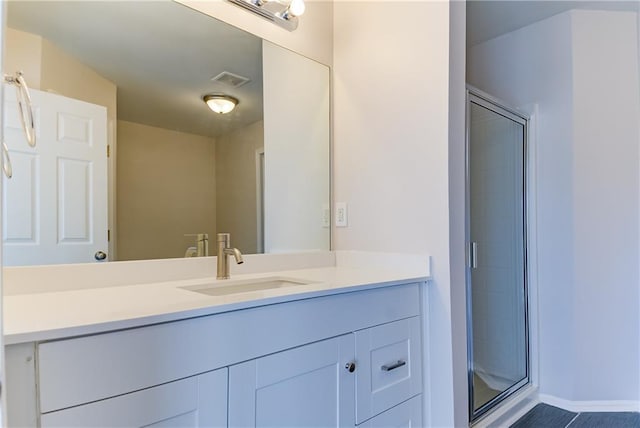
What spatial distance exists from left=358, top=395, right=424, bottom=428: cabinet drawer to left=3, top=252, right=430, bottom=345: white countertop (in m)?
0.47

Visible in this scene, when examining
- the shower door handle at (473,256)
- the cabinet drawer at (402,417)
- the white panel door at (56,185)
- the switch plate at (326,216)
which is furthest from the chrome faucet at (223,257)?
the shower door handle at (473,256)

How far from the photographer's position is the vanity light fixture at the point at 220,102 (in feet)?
5.14

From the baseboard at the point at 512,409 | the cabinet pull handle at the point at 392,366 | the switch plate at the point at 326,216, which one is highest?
the switch plate at the point at 326,216

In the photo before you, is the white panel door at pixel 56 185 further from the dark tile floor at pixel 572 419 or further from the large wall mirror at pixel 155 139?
the dark tile floor at pixel 572 419

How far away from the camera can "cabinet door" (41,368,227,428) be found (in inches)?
28.6

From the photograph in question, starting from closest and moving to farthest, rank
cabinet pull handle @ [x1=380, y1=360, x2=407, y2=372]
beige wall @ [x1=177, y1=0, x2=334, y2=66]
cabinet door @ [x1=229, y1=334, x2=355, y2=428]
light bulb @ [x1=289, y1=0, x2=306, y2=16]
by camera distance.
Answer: cabinet door @ [x1=229, y1=334, x2=355, y2=428] → cabinet pull handle @ [x1=380, y1=360, x2=407, y2=372] → beige wall @ [x1=177, y1=0, x2=334, y2=66] → light bulb @ [x1=289, y1=0, x2=306, y2=16]

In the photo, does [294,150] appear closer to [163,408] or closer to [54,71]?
[54,71]

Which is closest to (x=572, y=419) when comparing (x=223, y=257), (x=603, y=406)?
(x=603, y=406)

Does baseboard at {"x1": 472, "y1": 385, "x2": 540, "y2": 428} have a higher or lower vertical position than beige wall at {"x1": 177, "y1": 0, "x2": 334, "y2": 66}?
lower

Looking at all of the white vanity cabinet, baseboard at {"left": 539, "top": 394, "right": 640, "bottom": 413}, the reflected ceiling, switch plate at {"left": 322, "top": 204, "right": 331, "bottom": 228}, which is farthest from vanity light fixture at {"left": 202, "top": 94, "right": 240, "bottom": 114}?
baseboard at {"left": 539, "top": 394, "right": 640, "bottom": 413}

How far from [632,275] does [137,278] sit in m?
2.66

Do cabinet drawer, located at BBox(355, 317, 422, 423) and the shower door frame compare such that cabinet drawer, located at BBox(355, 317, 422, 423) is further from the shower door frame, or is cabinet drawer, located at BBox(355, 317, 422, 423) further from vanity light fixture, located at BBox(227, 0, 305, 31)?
vanity light fixture, located at BBox(227, 0, 305, 31)

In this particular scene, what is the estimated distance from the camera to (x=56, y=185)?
114cm

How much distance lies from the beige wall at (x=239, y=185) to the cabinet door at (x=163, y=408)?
0.77 metres
